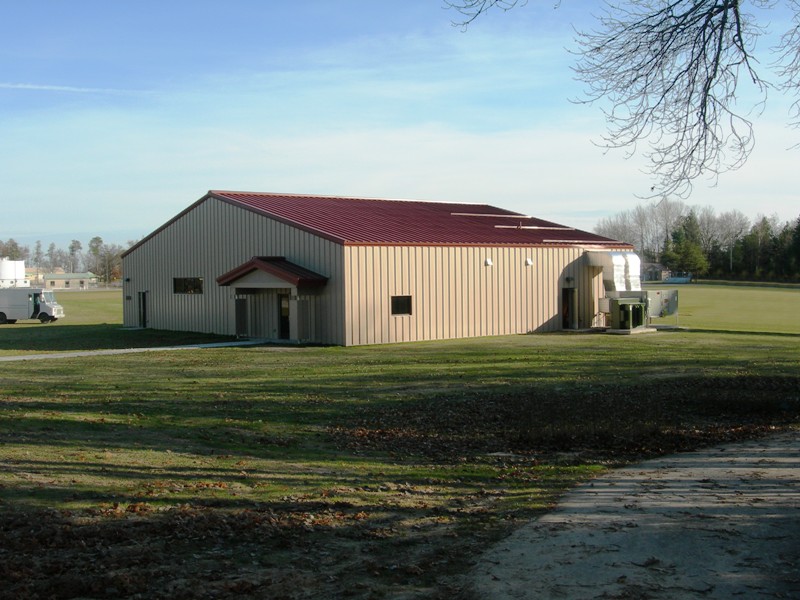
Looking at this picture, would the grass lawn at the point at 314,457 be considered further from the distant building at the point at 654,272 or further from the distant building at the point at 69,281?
→ the distant building at the point at 69,281

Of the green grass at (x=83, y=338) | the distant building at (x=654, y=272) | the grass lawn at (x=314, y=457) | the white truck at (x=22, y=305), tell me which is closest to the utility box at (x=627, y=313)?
the grass lawn at (x=314, y=457)

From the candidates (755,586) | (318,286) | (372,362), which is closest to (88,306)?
(318,286)

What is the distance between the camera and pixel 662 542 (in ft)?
23.4

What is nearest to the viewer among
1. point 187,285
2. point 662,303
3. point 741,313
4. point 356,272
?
point 356,272

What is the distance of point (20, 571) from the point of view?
6.02 metres

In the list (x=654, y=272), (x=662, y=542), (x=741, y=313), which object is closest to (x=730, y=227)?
(x=654, y=272)

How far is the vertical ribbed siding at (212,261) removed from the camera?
3192 cm

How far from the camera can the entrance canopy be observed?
31.2m

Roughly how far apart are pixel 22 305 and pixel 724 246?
Result: 3965 inches

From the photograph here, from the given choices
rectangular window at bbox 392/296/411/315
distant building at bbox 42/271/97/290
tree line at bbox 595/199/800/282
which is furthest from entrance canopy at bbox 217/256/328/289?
distant building at bbox 42/271/97/290

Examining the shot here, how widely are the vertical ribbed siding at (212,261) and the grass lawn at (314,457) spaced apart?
8.47 m

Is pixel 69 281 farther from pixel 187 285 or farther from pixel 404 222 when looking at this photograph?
pixel 404 222

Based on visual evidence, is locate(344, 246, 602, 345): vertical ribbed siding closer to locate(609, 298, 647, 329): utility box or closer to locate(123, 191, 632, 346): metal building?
locate(123, 191, 632, 346): metal building

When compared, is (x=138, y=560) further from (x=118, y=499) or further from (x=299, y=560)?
(x=118, y=499)
